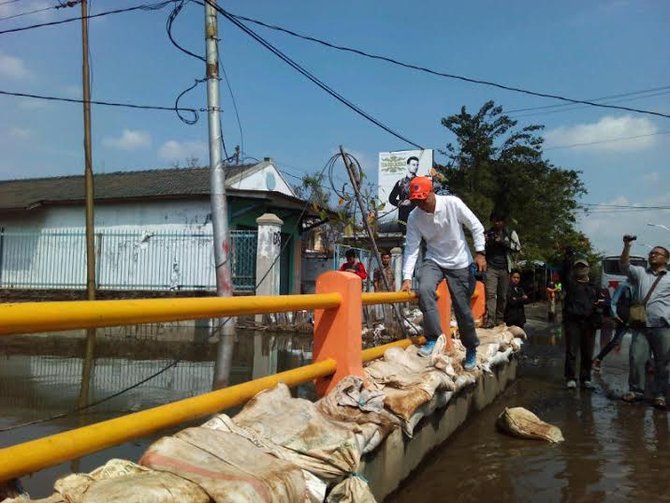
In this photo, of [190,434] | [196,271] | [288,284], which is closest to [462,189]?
[288,284]

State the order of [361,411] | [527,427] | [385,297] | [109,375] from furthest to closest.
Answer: [109,375] < [527,427] < [385,297] < [361,411]

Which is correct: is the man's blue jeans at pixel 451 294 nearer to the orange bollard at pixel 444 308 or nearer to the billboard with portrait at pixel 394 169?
the orange bollard at pixel 444 308

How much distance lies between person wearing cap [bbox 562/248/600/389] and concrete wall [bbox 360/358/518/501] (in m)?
1.42

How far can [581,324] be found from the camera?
6.89 meters

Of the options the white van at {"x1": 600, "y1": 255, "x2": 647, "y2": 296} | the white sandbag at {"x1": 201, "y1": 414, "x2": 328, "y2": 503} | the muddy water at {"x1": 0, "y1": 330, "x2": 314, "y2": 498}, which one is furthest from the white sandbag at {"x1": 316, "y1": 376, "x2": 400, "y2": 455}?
the white van at {"x1": 600, "y1": 255, "x2": 647, "y2": 296}

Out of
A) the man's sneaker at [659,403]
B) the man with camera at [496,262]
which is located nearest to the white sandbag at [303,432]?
the man's sneaker at [659,403]

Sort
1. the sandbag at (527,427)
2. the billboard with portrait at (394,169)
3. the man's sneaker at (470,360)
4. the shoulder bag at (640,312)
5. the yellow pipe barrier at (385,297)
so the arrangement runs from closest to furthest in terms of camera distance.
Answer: the yellow pipe barrier at (385,297) < the sandbag at (527,427) < the man's sneaker at (470,360) < the shoulder bag at (640,312) < the billboard with portrait at (394,169)

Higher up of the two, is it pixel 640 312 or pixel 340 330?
pixel 340 330

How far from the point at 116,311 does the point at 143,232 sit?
15384mm

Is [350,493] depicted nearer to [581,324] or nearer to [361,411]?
[361,411]

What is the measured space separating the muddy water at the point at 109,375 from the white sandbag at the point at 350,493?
197 cm

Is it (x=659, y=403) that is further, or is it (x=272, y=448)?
(x=659, y=403)

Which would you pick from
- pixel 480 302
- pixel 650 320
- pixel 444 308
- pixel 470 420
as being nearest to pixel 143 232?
pixel 480 302

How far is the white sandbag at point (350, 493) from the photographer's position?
2.31 meters
